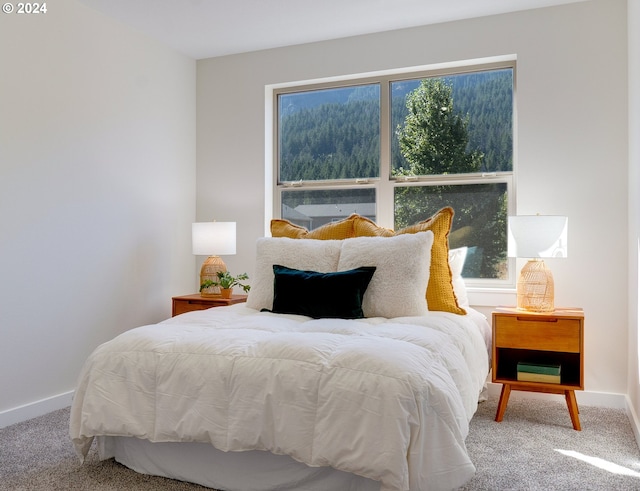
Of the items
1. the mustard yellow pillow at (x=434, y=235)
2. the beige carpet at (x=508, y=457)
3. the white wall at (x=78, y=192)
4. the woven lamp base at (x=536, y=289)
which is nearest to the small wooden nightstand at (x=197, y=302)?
the white wall at (x=78, y=192)

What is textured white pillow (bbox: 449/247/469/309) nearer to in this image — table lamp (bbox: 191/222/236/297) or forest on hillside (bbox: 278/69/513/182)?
forest on hillside (bbox: 278/69/513/182)

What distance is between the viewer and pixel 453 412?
172 centimetres

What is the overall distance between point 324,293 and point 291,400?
95 centimetres

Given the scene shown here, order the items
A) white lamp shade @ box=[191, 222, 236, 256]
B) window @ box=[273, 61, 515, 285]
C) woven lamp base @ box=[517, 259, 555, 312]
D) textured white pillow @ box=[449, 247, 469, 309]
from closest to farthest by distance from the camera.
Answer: woven lamp base @ box=[517, 259, 555, 312] → textured white pillow @ box=[449, 247, 469, 309] → window @ box=[273, 61, 515, 285] → white lamp shade @ box=[191, 222, 236, 256]

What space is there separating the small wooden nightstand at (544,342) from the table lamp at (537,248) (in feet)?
0.27

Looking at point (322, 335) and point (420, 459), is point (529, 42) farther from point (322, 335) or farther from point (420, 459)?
point (420, 459)

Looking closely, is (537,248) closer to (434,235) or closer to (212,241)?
(434,235)

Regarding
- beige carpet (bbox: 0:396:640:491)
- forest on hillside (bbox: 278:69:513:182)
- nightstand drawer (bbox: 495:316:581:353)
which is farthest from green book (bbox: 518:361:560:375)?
forest on hillside (bbox: 278:69:513:182)

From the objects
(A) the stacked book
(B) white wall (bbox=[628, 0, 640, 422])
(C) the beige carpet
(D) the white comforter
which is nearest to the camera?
(D) the white comforter

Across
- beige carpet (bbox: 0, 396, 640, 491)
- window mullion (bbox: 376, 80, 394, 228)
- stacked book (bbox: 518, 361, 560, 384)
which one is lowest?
beige carpet (bbox: 0, 396, 640, 491)

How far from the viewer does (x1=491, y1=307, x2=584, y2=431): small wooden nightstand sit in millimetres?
2846

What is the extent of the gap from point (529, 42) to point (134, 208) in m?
2.99

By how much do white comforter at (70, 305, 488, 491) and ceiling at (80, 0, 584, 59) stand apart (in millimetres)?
2189

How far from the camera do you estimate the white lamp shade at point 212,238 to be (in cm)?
384
